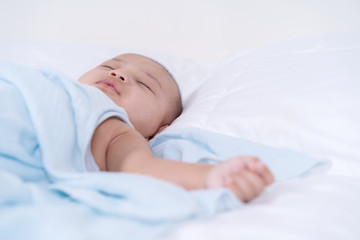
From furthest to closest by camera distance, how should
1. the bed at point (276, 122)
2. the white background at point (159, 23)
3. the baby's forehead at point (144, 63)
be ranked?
the white background at point (159, 23) < the baby's forehead at point (144, 63) < the bed at point (276, 122)

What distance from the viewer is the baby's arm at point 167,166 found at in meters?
0.64

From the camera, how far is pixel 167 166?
732 mm

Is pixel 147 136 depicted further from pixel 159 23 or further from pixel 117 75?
pixel 159 23

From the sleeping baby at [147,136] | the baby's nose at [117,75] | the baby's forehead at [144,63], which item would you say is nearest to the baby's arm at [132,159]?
the sleeping baby at [147,136]

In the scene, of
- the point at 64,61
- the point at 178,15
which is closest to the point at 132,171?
the point at 64,61

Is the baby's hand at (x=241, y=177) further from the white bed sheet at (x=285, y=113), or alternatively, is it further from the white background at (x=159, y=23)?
the white background at (x=159, y=23)

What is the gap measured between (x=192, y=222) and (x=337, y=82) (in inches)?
26.2

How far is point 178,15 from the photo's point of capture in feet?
6.63

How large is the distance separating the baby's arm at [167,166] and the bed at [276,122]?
40mm

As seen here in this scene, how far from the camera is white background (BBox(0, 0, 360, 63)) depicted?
6.48ft

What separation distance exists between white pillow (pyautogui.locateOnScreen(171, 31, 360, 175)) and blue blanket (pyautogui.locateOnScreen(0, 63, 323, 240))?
83 mm

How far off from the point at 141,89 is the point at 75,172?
1.60 ft

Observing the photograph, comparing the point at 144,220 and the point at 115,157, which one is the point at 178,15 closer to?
the point at 115,157

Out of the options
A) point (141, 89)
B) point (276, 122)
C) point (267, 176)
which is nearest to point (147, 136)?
point (141, 89)
